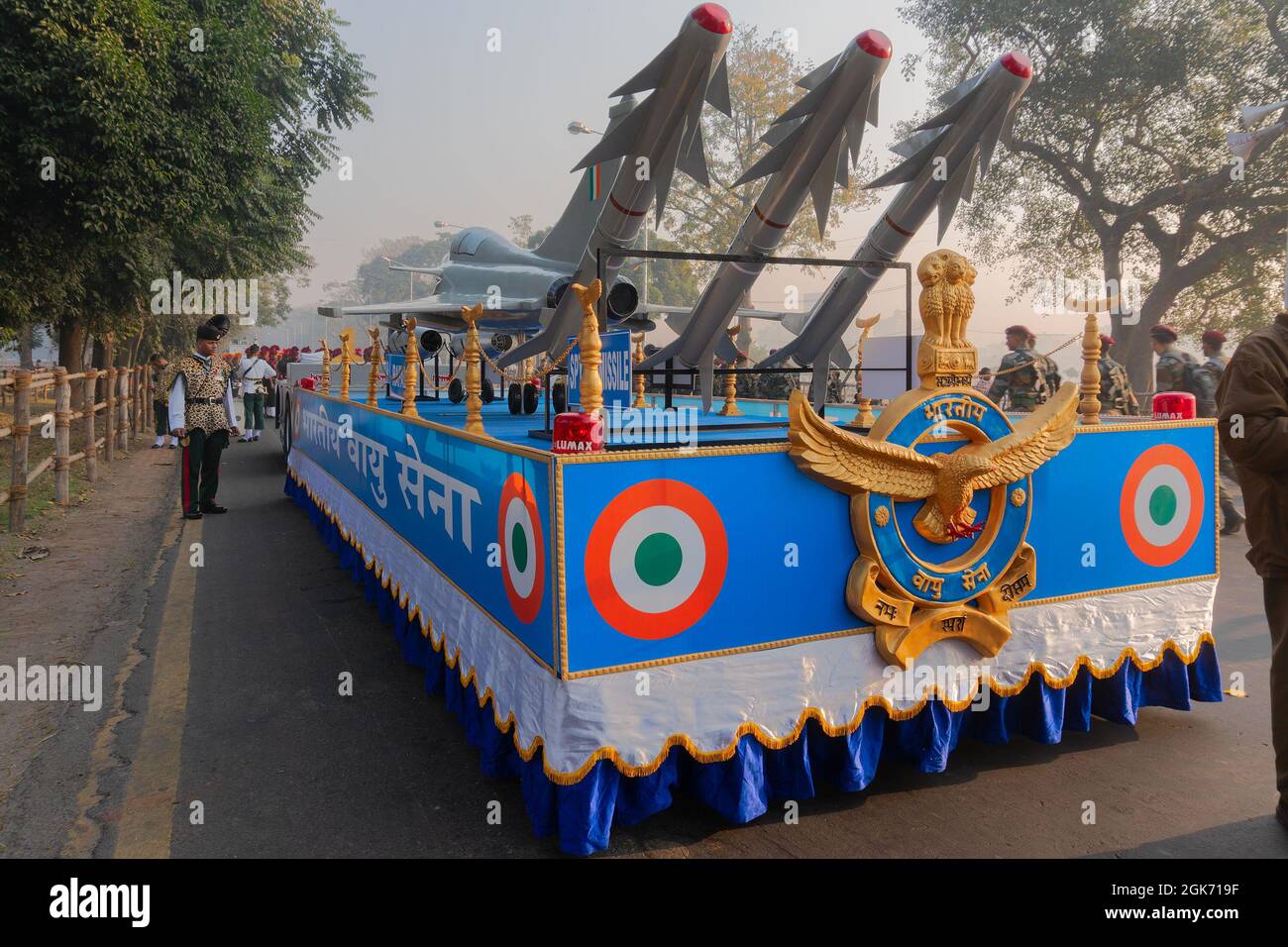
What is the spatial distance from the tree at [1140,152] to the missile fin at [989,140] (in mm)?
16960

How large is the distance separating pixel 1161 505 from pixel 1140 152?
76.6ft

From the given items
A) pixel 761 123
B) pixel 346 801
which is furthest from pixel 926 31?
pixel 346 801

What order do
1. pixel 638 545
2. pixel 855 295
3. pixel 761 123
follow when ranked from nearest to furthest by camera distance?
pixel 638 545, pixel 855 295, pixel 761 123

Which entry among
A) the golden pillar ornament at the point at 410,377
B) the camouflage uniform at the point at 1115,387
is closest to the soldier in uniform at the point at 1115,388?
the camouflage uniform at the point at 1115,387

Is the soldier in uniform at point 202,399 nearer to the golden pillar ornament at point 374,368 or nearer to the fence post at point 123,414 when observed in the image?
the golden pillar ornament at point 374,368

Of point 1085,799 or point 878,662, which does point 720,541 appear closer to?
point 878,662

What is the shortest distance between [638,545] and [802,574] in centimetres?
76

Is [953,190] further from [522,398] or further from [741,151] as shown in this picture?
[741,151]

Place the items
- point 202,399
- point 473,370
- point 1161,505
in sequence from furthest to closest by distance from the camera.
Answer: point 202,399
point 473,370
point 1161,505

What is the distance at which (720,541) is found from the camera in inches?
131

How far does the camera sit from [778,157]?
6762 mm

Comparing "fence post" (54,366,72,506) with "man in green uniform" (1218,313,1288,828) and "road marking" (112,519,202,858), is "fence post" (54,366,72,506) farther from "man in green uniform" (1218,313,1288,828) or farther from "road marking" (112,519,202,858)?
"man in green uniform" (1218,313,1288,828)

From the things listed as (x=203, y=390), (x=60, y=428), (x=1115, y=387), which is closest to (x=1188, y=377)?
(x=1115, y=387)
